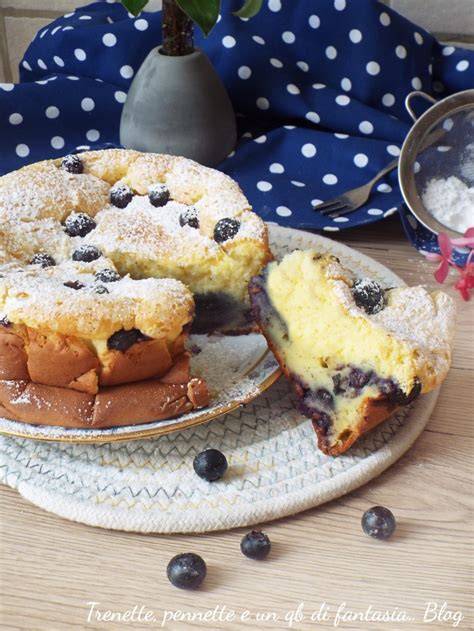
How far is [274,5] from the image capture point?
2.53 metres

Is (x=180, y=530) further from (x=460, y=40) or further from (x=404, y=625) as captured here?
(x=460, y=40)

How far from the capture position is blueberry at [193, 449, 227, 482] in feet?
4.79

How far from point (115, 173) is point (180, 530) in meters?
0.90

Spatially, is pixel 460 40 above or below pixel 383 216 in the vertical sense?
above

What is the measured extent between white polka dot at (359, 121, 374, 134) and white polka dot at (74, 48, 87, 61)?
90 cm

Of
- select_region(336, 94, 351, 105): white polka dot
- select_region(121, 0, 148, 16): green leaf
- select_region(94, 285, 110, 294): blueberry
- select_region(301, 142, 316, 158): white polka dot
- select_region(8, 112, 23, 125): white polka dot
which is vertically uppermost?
select_region(121, 0, 148, 16): green leaf

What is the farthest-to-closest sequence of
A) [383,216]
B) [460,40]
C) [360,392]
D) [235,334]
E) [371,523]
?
[460,40], [383,216], [235,334], [360,392], [371,523]

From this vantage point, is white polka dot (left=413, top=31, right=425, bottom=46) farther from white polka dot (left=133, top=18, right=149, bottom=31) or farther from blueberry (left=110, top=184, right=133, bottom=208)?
blueberry (left=110, top=184, right=133, bottom=208)

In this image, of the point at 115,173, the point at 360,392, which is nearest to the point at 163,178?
the point at 115,173

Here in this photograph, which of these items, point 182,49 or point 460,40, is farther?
point 460,40

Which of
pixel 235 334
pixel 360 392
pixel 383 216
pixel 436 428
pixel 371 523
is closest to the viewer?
pixel 371 523

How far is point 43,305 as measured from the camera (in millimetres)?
1472

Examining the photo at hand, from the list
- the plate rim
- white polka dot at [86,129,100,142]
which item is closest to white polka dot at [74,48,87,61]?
white polka dot at [86,129,100,142]

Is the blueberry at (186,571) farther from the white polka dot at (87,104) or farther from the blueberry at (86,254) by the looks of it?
the white polka dot at (87,104)
